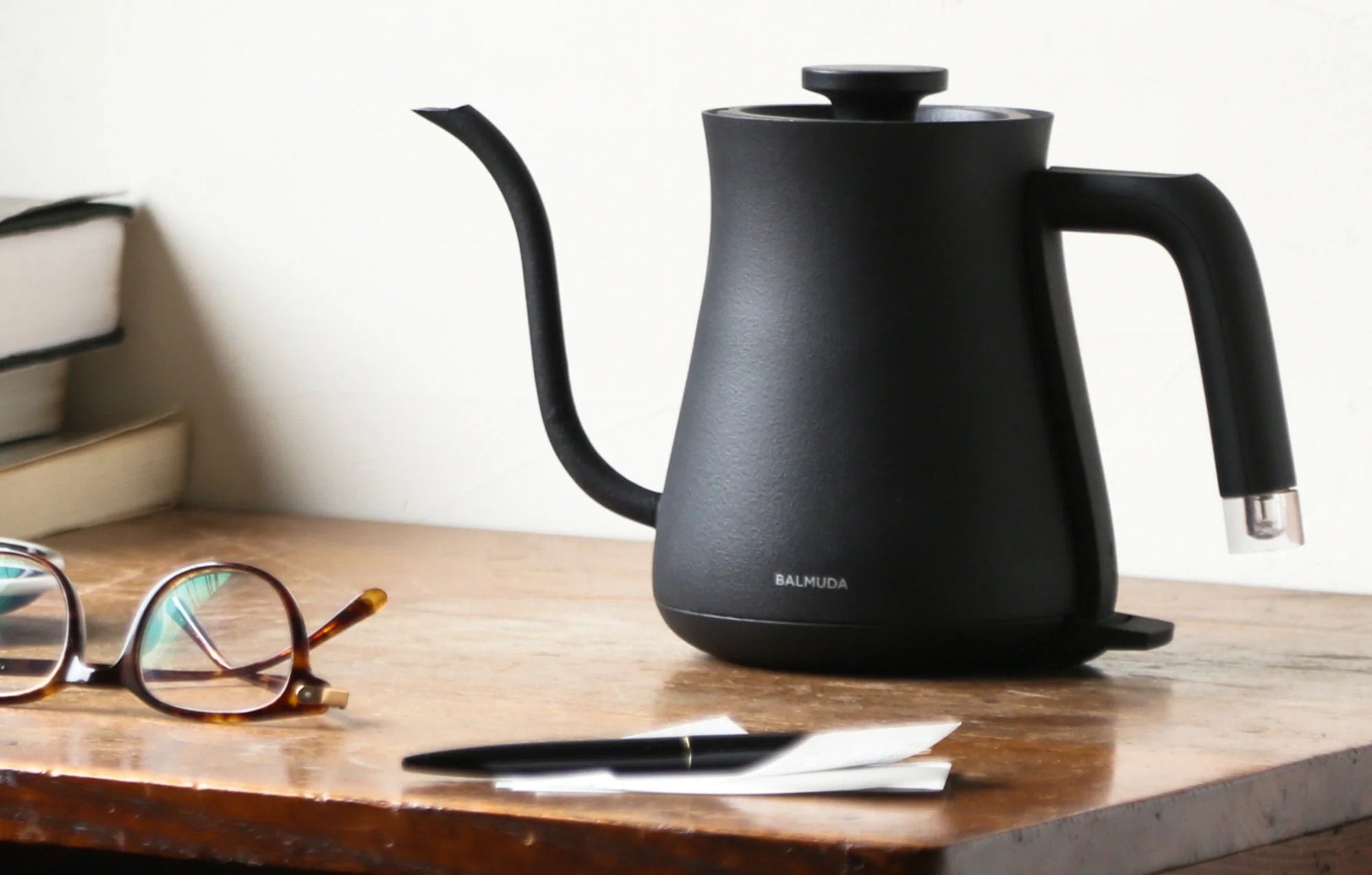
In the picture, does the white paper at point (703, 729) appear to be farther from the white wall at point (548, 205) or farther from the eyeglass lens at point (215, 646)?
the white wall at point (548, 205)

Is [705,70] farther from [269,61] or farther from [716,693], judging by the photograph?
[716,693]

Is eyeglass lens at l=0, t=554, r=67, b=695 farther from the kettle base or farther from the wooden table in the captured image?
the kettle base

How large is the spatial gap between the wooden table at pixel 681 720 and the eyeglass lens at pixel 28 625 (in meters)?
0.01

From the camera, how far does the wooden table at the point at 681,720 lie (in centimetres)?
52

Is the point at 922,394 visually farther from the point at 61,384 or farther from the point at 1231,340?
the point at 61,384

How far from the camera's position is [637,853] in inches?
20.1

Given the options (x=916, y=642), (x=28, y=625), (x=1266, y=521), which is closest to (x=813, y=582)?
(x=916, y=642)

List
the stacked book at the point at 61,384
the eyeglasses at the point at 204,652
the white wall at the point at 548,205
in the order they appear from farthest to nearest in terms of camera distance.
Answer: the stacked book at the point at 61,384 → the white wall at the point at 548,205 → the eyeglasses at the point at 204,652

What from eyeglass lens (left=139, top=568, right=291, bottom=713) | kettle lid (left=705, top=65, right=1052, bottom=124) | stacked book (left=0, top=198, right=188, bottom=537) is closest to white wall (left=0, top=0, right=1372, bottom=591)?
stacked book (left=0, top=198, right=188, bottom=537)

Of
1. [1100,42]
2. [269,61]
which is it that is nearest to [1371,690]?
[1100,42]

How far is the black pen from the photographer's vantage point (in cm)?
55

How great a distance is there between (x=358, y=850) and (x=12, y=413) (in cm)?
64

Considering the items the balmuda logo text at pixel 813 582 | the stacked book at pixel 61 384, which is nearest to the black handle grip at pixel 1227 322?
the balmuda logo text at pixel 813 582

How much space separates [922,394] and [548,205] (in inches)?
16.6
